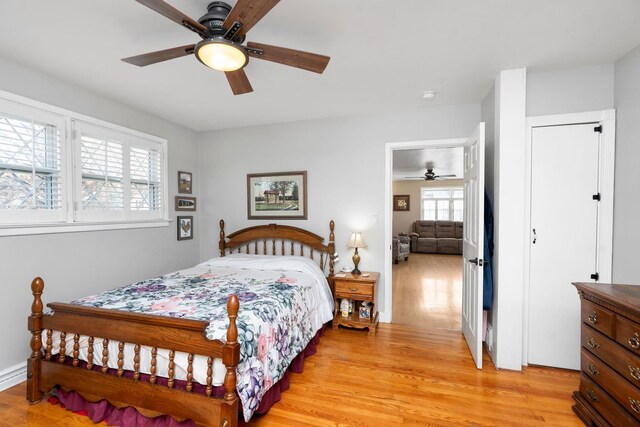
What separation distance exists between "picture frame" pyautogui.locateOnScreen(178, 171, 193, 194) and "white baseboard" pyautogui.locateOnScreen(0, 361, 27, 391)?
2266mm

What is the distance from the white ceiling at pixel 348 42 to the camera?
1.70 meters

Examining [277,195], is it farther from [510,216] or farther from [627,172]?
[627,172]

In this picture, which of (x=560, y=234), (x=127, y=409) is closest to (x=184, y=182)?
(x=127, y=409)

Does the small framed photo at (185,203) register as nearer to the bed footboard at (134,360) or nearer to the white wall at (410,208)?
the bed footboard at (134,360)

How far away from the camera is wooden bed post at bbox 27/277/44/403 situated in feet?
6.33

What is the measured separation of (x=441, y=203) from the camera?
33.7 feet

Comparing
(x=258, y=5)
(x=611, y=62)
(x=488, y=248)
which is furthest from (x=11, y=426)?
(x=611, y=62)

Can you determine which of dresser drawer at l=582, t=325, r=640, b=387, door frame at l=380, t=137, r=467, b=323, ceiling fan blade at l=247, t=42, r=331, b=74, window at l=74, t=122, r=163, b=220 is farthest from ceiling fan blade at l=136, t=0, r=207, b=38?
dresser drawer at l=582, t=325, r=640, b=387

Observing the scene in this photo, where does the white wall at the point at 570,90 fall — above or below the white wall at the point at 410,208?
above

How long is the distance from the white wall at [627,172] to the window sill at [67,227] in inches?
177

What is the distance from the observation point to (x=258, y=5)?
1.29 meters

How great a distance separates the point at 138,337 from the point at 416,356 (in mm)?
2281

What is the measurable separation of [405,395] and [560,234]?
1.83 metres

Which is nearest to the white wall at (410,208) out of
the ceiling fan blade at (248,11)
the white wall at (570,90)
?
the white wall at (570,90)
